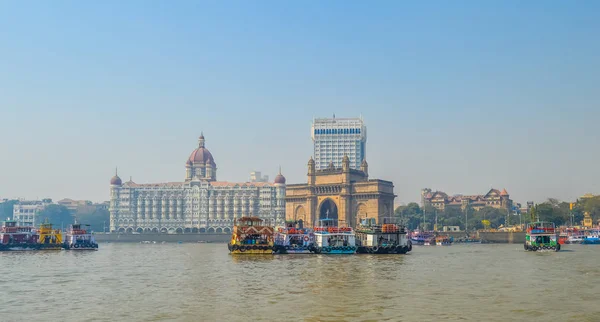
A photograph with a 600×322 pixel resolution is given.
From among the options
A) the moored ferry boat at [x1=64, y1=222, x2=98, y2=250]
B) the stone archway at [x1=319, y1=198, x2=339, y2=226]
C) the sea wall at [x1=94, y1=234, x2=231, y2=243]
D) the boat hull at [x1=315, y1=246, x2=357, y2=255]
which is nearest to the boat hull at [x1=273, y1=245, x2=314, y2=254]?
the boat hull at [x1=315, y1=246, x2=357, y2=255]

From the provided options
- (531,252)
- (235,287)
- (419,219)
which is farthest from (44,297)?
(419,219)

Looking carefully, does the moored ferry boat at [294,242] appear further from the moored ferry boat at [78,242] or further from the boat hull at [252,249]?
the moored ferry boat at [78,242]

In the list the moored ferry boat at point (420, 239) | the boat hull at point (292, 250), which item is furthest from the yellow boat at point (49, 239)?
the moored ferry boat at point (420, 239)

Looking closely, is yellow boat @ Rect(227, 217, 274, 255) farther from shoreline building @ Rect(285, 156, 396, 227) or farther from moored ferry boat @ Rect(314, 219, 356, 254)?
shoreline building @ Rect(285, 156, 396, 227)

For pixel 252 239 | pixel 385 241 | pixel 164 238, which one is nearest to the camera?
pixel 252 239

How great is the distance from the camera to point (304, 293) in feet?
138

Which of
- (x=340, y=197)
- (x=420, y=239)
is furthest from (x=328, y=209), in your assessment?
(x=420, y=239)

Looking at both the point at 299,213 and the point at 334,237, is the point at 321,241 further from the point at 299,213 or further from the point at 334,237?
the point at 299,213

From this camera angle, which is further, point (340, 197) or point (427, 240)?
point (340, 197)

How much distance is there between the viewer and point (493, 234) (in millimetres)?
156625

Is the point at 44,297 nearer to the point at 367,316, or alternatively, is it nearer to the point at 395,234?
the point at 367,316

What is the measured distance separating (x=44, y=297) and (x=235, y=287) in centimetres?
1138

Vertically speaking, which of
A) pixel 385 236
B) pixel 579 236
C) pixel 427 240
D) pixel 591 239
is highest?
pixel 385 236

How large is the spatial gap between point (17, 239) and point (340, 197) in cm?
7757
